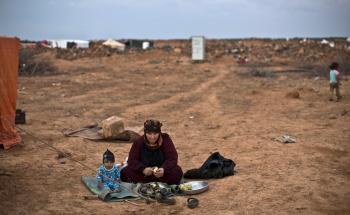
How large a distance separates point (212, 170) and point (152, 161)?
3.05 feet

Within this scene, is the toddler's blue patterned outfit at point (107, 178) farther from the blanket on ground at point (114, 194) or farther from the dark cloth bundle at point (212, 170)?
the dark cloth bundle at point (212, 170)

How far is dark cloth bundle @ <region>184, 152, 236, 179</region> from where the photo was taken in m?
6.13

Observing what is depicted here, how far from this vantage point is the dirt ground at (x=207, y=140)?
5.11 metres

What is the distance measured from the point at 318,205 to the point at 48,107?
8.74 m

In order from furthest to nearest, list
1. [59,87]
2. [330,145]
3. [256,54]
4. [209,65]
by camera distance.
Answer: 1. [256,54]
2. [209,65]
3. [59,87]
4. [330,145]

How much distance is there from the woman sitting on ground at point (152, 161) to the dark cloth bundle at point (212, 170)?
1.53 ft

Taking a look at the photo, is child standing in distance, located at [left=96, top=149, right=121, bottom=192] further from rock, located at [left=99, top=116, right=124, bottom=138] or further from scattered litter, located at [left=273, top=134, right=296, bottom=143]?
scattered litter, located at [left=273, top=134, right=296, bottom=143]

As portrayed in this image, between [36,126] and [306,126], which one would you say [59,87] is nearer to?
[36,126]

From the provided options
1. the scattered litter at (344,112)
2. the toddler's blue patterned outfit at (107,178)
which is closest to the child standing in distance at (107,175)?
the toddler's blue patterned outfit at (107,178)

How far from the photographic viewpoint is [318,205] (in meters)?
4.98

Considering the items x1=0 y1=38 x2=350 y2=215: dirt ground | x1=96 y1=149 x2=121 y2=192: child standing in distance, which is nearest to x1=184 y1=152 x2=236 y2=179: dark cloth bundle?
x1=0 y1=38 x2=350 y2=215: dirt ground

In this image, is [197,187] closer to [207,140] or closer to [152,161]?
[152,161]

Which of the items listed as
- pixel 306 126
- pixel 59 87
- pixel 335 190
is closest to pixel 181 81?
pixel 59 87

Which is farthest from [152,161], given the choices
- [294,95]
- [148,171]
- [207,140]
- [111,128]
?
[294,95]
